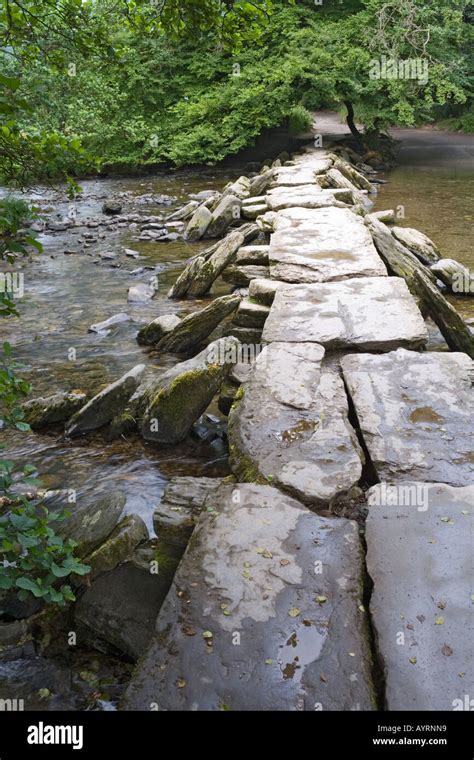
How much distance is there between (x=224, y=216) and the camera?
11.0 meters

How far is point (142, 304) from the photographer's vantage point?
8023 mm

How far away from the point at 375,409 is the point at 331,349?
1052mm

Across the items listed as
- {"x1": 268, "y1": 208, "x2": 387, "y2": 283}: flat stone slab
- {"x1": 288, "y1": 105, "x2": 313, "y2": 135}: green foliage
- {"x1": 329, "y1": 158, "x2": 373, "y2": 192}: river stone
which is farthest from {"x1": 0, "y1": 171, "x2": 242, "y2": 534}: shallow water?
{"x1": 288, "y1": 105, "x2": 313, "y2": 135}: green foliage

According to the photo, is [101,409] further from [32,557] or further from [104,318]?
[104,318]

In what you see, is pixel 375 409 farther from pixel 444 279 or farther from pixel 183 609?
pixel 444 279

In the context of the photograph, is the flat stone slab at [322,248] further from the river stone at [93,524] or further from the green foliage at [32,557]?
the green foliage at [32,557]

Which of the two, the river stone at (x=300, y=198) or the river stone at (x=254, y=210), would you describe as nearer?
the river stone at (x=300, y=198)

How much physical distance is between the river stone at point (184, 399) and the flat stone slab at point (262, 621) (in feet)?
5.72

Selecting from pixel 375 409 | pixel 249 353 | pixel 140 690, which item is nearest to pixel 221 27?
pixel 375 409

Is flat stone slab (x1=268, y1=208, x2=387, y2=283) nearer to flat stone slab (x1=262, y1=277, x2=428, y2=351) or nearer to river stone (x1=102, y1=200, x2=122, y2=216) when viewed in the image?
flat stone slab (x1=262, y1=277, x2=428, y2=351)

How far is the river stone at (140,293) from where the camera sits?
814 cm

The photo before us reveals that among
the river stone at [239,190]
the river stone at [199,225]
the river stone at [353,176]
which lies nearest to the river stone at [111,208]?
the river stone at [239,190]

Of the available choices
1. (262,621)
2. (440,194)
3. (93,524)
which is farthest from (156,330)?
(440,194)

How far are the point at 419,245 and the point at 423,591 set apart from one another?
280 inches
